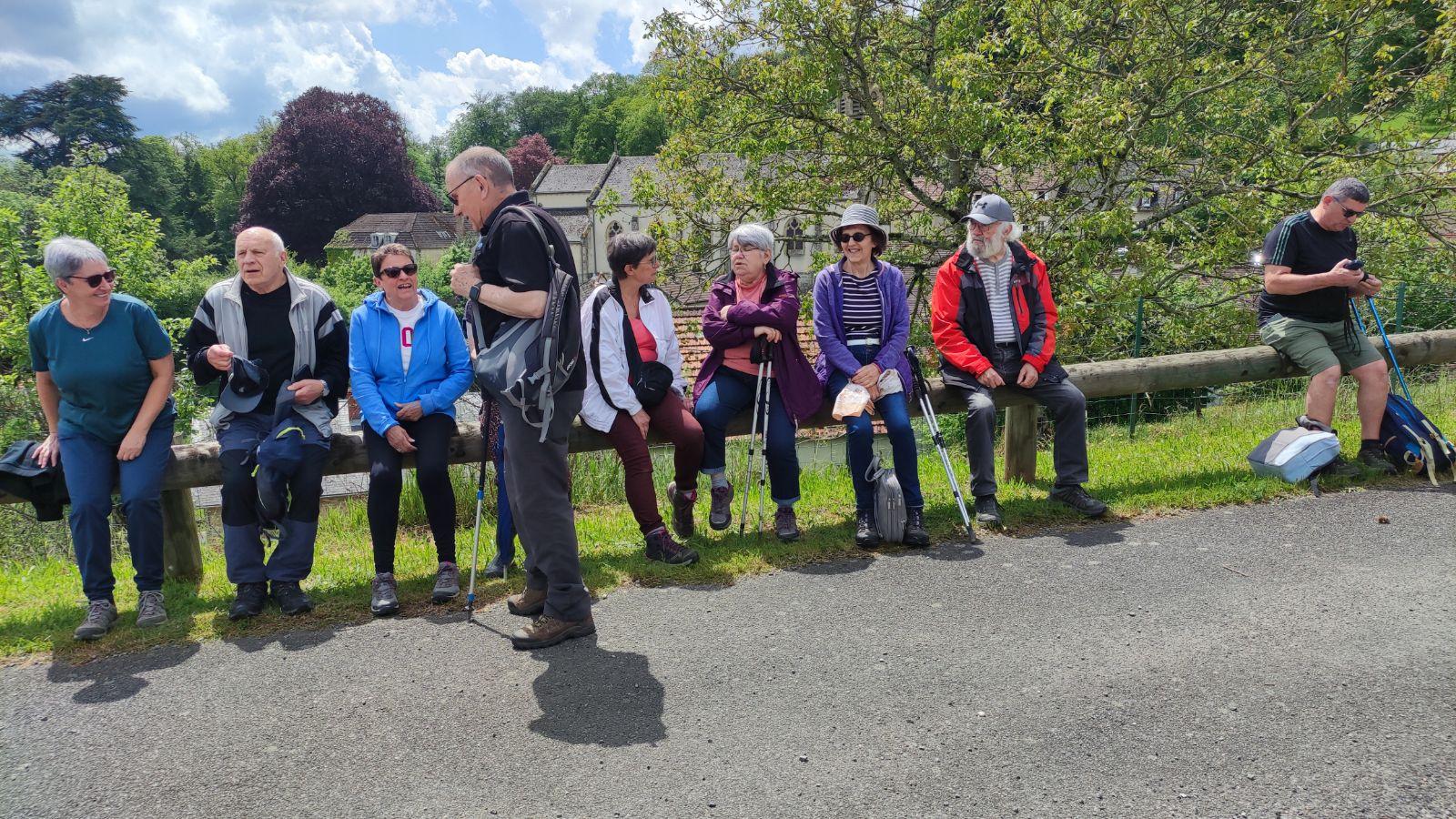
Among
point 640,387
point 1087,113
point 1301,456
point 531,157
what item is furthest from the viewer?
point 531,157

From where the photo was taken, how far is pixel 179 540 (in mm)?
5129

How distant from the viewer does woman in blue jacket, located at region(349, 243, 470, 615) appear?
475cm

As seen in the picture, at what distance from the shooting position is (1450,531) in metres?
5.08

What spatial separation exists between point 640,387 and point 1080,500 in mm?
2658

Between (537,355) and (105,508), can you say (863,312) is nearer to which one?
(537,355)

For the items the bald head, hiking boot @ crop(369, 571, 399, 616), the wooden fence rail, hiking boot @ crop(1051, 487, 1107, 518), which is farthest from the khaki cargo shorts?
the bald head

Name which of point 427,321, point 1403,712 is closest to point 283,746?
point 427,321

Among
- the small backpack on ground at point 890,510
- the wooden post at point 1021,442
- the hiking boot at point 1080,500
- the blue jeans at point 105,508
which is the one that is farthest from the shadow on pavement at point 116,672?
the wooden post at point 1021,442

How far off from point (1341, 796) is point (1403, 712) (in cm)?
69

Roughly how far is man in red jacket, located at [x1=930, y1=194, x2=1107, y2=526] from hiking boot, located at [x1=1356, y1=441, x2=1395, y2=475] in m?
1.98

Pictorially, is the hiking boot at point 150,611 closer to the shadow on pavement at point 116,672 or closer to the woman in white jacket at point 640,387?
the shadow on pavement at point 116,672

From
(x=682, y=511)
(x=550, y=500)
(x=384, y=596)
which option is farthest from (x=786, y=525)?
(x=384, y=596)

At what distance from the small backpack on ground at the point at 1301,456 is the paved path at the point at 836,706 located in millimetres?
1109

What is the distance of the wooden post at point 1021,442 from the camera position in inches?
251
